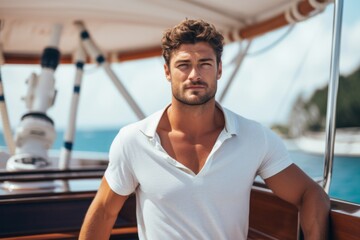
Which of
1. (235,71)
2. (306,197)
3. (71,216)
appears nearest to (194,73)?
(306,197)

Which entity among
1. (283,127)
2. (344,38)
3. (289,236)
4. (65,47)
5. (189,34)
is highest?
(283,127)

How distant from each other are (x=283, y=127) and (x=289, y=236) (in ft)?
73.4

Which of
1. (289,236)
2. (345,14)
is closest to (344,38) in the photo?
(345,14)

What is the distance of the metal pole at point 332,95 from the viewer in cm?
125

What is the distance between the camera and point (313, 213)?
3.59 ft

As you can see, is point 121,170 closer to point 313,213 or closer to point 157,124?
point 157,124

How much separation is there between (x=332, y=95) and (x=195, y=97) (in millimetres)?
415

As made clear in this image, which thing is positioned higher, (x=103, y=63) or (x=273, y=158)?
(x=103, y=63)

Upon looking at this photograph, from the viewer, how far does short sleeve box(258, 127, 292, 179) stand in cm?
111

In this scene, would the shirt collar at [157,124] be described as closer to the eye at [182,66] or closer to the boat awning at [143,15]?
the eye at [182,66]

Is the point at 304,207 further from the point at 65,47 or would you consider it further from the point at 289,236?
the point at 65,47

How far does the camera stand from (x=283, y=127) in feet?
76.3

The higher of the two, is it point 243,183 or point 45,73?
point 45,73

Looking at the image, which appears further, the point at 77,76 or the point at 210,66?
the point at 77,76
